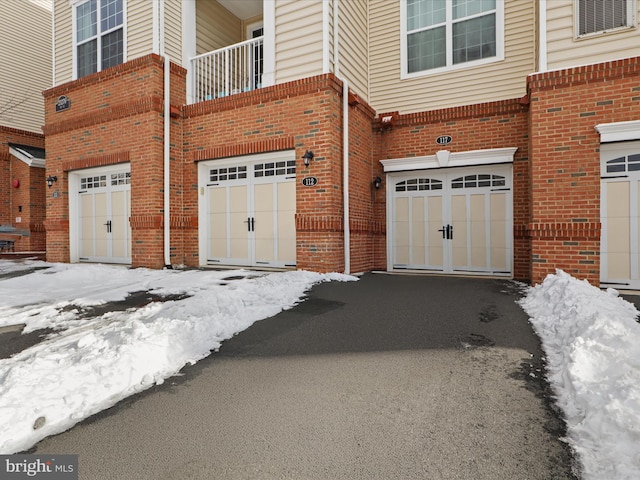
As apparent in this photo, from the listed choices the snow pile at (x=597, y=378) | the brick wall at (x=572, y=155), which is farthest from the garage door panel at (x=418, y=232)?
the snow pile at (x=597, y=378)

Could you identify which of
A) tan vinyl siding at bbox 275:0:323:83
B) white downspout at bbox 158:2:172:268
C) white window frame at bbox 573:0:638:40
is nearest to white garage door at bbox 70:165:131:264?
white downspout at bbox 158:2:172:268

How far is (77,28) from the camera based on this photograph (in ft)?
34.3

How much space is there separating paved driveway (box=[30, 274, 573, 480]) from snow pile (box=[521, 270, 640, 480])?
13 centimetres

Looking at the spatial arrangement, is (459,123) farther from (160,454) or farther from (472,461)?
(160,454)

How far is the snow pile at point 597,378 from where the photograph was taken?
1.88 metres

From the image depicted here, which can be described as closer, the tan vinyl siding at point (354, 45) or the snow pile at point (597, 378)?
the snow pile at point (597, 378)

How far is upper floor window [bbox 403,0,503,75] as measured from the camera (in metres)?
8.53

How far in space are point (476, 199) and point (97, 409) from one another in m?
8.13

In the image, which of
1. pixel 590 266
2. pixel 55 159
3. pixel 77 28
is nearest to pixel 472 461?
pixel 590 266

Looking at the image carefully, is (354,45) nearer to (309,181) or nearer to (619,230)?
(309,181)

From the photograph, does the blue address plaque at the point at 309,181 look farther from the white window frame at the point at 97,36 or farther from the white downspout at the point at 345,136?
the white window frame at the point at 97,36

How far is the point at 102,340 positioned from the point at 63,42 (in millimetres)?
11037

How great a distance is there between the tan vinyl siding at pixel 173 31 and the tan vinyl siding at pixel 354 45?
4179mm

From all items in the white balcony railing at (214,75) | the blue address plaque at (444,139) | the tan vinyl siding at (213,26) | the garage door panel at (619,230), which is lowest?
the garage door panel at (619,230)
